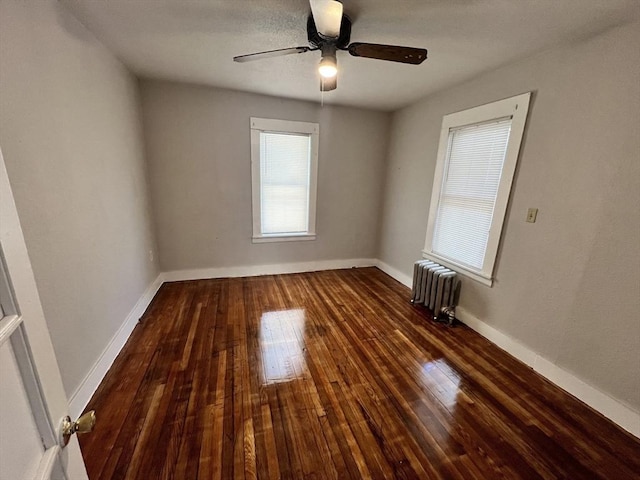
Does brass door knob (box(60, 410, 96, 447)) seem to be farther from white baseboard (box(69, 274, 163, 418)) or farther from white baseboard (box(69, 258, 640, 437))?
white baseboard (box(69, 258, 640, 437))

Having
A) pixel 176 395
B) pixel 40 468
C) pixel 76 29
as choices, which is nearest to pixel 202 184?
pixel 76 29

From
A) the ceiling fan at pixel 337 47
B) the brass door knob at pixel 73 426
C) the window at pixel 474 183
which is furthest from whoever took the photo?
the window at pixel 474 183

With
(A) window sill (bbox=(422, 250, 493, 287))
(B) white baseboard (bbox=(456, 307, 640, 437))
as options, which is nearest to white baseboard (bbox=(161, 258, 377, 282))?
(A) window sill (bbox=(422, 250, 493, 287))

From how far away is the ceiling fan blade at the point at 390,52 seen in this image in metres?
Result: 1.55

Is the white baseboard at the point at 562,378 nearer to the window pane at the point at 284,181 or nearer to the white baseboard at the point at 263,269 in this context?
the white baseboard at the point at 263,269

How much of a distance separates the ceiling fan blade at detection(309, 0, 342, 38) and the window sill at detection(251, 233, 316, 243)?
99.2 inches

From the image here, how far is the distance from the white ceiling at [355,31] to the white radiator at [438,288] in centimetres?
185

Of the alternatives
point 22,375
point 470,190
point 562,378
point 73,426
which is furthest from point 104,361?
point 470,190

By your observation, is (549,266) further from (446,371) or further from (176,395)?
(176,395)

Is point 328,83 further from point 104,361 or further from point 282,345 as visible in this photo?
point 104,361

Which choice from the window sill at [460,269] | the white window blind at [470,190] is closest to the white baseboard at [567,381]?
the window sill at [460,269]

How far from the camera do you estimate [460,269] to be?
8.85ft

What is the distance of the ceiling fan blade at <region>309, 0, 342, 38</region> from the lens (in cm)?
127

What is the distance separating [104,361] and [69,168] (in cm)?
131
